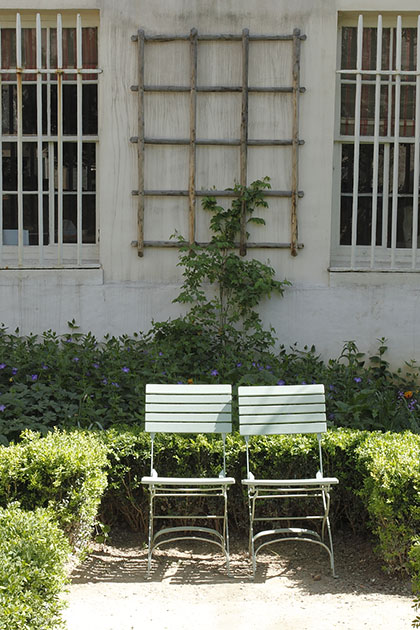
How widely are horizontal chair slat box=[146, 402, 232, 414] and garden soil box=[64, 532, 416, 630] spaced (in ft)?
2.87

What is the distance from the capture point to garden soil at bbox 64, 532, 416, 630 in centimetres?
400

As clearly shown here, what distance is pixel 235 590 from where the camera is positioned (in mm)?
4438

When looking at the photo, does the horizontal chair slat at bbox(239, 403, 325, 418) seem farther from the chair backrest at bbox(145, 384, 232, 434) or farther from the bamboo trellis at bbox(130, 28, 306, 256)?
the bamboo trellis at bbox(130, 28, 306, 256)

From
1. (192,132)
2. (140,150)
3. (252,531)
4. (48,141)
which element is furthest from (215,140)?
(252,531)

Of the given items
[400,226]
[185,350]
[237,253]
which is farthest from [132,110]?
[400,226]

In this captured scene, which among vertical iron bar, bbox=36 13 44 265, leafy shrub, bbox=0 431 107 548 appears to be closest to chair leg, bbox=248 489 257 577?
leafy shrub, bbox=0 431 107 548

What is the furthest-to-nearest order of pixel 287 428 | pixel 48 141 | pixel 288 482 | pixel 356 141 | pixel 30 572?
1. pixel 48 141
2. pixel 356 141
3. pixel 287 428
4. pixel 288 482
5. pixel 30 572

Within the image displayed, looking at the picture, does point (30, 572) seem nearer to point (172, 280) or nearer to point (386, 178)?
point (172, 280)

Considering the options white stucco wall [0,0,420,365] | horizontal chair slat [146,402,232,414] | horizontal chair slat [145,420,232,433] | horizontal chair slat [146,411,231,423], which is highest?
white stucco wall [0,0,420,365]

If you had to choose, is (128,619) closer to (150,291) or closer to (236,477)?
(236,477)

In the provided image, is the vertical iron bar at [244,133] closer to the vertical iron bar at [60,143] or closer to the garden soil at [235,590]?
Answer: the vertical iron bar at [60,143]

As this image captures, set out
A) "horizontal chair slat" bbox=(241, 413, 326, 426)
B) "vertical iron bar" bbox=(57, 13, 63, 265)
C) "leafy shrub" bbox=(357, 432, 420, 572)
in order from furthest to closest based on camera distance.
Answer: "vertical iron bar" bbox=(57, 13, 63, 265) → "horizontal chair slat" bbox=(241, 413, 326, 426) → "leafy shrub" bbox=(357, 432, 420, 572)

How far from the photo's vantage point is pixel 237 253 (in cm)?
765

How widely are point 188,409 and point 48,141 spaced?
3.70 meters
